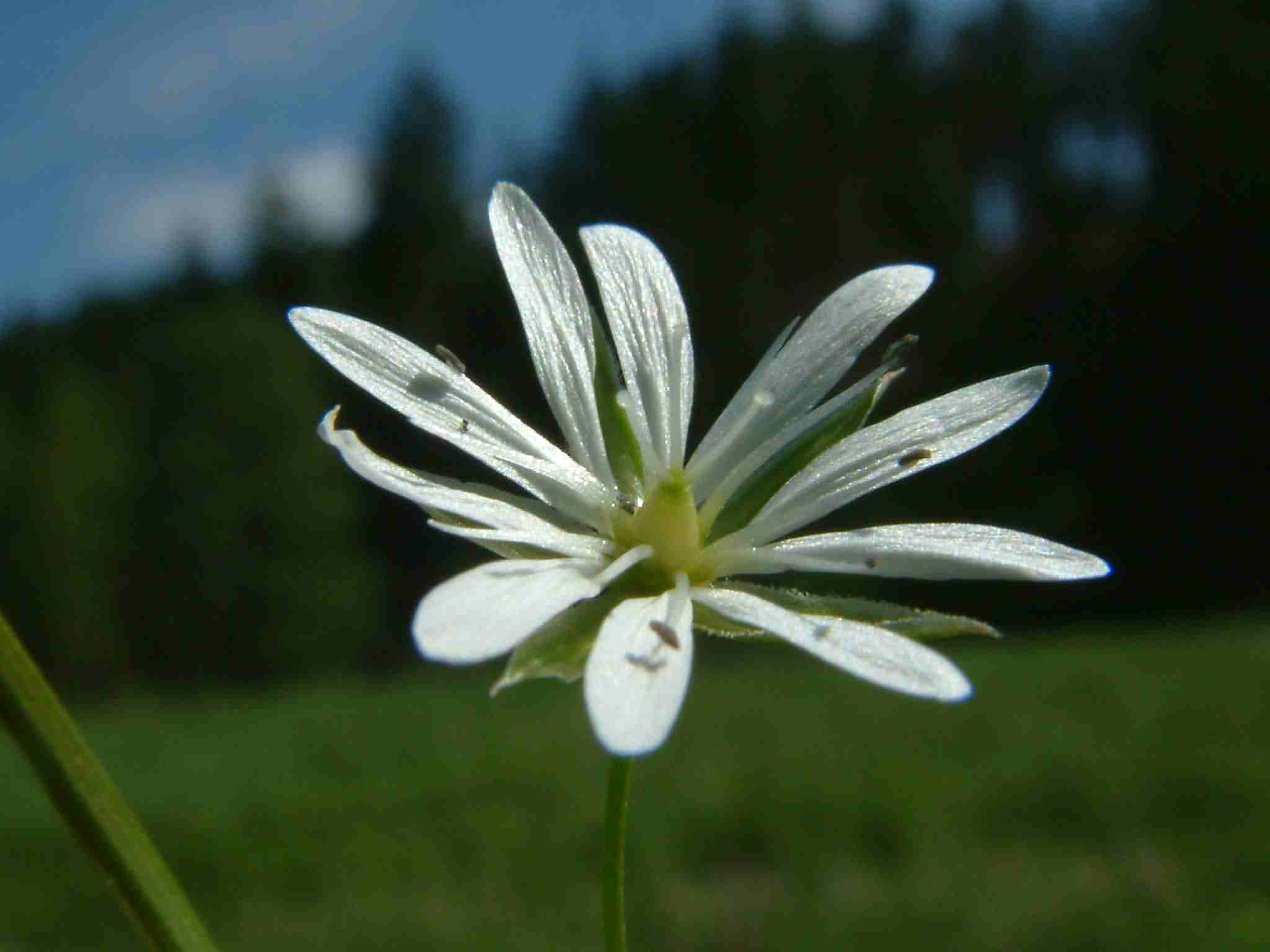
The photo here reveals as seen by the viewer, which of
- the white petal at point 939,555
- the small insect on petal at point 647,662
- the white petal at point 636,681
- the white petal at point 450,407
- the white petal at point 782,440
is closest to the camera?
the white petal at point 636,681

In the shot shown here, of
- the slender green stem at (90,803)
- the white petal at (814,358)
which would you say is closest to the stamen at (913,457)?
the white petal at (814,358)

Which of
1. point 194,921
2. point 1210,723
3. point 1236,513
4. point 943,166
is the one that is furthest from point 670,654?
point 943,166

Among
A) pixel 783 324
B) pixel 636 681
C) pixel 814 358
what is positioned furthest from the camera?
pixel 783 324

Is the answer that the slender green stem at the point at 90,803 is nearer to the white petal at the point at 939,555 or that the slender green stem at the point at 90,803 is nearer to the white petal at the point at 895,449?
the white petal at the point at 939,555

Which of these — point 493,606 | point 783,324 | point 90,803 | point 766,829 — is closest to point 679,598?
point 493,606

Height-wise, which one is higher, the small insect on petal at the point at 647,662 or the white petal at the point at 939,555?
the small insect on petal at the point at 647,662

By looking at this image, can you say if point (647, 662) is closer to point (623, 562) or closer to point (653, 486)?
point (623, 562)
